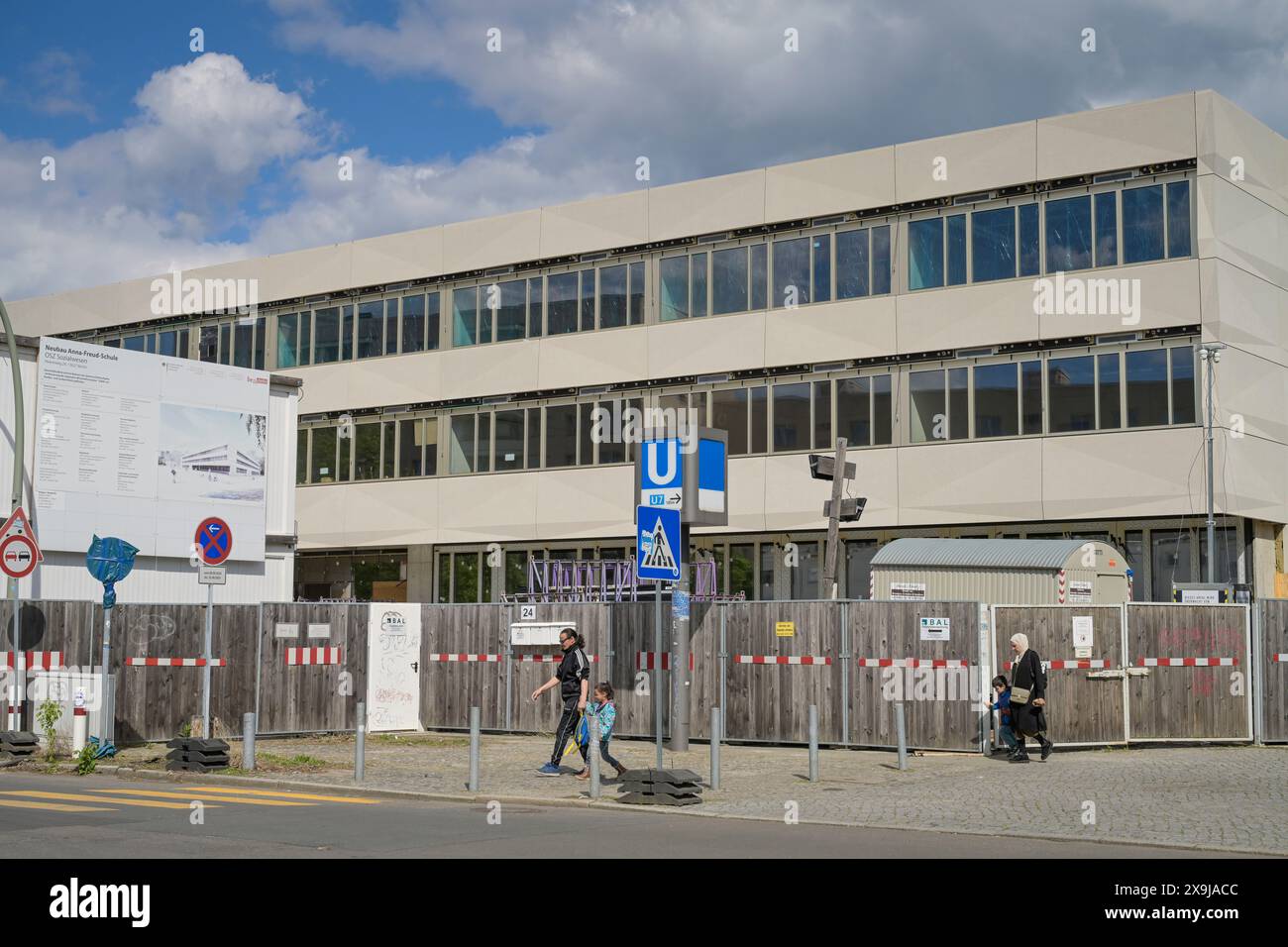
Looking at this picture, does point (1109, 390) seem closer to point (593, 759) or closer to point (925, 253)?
point (925, 253)

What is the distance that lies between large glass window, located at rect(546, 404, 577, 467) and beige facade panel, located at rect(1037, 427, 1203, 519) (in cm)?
1424

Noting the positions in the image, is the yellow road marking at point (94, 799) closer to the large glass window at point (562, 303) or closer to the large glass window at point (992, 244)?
the large glass window at point (992, 244)

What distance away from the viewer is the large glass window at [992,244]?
36.8m

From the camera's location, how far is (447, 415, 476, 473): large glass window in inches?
1807

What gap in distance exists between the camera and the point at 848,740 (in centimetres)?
2289

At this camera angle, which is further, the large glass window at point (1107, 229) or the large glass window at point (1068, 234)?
the large glass window at point (1068, 234)

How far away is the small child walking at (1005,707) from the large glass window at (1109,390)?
15645 millimetres

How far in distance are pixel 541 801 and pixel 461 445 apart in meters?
30.7

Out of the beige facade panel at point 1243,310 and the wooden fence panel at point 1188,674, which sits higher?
the beige facade panel at point 1243,310

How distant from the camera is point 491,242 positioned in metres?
45.7

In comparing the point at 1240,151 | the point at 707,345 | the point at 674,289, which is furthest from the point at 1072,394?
the point at 674,289

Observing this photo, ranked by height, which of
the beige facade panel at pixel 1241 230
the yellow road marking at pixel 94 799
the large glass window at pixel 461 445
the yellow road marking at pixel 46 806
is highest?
the beige facade panel at pixel 1241 230

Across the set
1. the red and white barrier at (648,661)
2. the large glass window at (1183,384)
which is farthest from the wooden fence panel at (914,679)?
the large glass window at (1183,384)

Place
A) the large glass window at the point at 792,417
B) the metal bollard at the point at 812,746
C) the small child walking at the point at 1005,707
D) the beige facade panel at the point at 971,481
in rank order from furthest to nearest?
the large glass window at the point at 792,417, the beige facade panel at the point at 971,481, the small child walking at the point at 1005,707, the metal bollard at the point at 812,746
